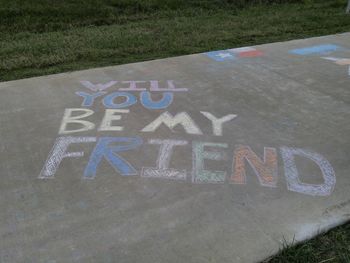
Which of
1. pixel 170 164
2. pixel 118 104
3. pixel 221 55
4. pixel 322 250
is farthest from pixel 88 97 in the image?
pixel 322 250

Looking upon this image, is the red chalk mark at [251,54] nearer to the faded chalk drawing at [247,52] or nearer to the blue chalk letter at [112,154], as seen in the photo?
the faded chalk drawing at [247,52]

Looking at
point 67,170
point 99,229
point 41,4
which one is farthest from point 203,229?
point 41,4

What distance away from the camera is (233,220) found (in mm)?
2375

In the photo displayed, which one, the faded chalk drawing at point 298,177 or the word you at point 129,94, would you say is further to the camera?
the word you at point 129,94

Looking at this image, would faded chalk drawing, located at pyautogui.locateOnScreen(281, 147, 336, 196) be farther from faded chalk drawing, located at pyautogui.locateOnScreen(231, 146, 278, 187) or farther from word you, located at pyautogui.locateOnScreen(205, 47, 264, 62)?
word you, located at pyautogui.locateOnScreen(205, 47, 264, 62)

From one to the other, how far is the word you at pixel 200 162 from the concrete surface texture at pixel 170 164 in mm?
11

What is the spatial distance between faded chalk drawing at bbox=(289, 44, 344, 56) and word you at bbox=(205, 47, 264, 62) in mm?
523

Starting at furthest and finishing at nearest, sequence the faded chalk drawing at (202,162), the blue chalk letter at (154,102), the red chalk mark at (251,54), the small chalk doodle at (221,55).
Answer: the red chalk mark at (251,54) → the small chalk doodle at (221,55) → the blue chalk letter at (154,102) → the faded chalk drawing at (202,162)

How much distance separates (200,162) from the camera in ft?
9.56

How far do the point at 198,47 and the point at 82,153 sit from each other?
3.28 metres

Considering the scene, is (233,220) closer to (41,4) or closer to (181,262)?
(181,262)

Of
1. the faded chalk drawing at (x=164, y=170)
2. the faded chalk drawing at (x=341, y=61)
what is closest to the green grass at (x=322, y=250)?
the faded chalk drawing at (x=164, y=170)

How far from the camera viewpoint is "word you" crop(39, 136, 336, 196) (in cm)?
272

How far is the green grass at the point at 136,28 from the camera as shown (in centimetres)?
541
